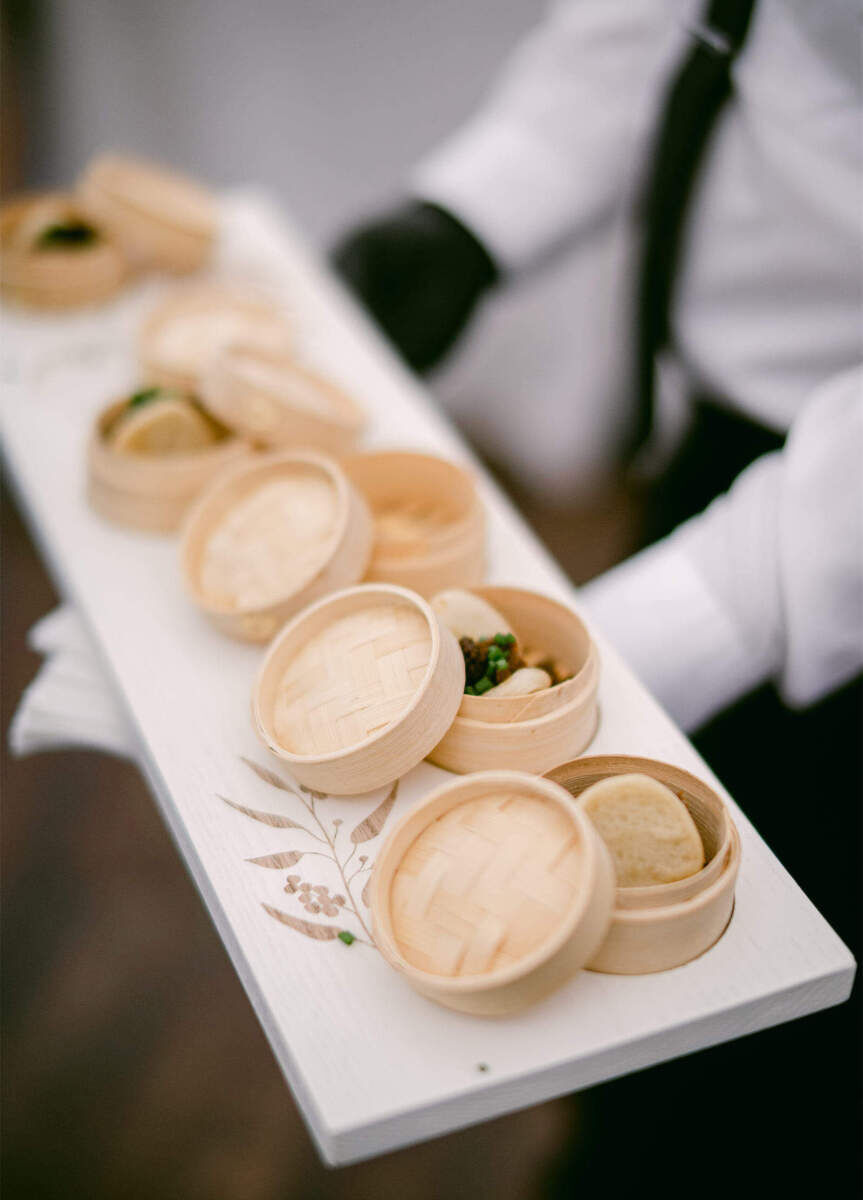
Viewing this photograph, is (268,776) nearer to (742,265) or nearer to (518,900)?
(518,900)

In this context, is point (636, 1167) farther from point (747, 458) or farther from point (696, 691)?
point (747, 458)

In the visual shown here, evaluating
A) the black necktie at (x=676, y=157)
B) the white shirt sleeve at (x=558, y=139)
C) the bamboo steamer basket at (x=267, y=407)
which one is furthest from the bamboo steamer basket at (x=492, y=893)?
the white shirt sleeve at (x=558, y=139)

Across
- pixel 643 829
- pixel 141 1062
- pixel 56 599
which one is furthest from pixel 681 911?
pixel 56 599

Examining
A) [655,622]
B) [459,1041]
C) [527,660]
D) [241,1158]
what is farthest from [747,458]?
[241,1158]

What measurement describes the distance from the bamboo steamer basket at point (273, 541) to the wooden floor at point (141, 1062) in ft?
1.03

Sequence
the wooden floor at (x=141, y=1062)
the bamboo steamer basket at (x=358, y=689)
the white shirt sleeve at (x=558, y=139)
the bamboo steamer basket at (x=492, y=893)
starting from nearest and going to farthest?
the bamboo steamer basket at (x=492, y=893)
the bamboo steamer basket at (x=358, y=689)
the wooden floor at (x=141, y=1062)
the white shirt sleeve at (x=558, y=139)

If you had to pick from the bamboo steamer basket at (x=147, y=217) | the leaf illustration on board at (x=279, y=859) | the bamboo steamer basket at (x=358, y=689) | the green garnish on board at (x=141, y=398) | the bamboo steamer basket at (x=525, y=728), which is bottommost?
the bamboo steamer basket at (x=525, y=728)

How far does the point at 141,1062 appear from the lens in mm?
1169

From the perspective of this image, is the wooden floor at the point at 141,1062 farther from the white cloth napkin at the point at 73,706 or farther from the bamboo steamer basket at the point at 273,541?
the bamboo steamer basket at the point at 273,541

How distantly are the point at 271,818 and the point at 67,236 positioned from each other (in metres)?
0.91

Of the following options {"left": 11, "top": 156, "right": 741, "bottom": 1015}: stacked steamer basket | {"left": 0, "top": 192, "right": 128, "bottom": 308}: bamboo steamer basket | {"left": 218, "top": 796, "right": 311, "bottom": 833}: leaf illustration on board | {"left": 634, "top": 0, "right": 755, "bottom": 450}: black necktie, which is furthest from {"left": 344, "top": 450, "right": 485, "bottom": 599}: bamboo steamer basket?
{"left": 0, "top": 192, "right": 128, "bottom": 308}: bamboo steamer basket

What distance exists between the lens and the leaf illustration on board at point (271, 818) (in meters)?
0.71

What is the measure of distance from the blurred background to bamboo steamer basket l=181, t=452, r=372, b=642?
12.3 inches

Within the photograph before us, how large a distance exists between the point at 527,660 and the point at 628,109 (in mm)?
781
